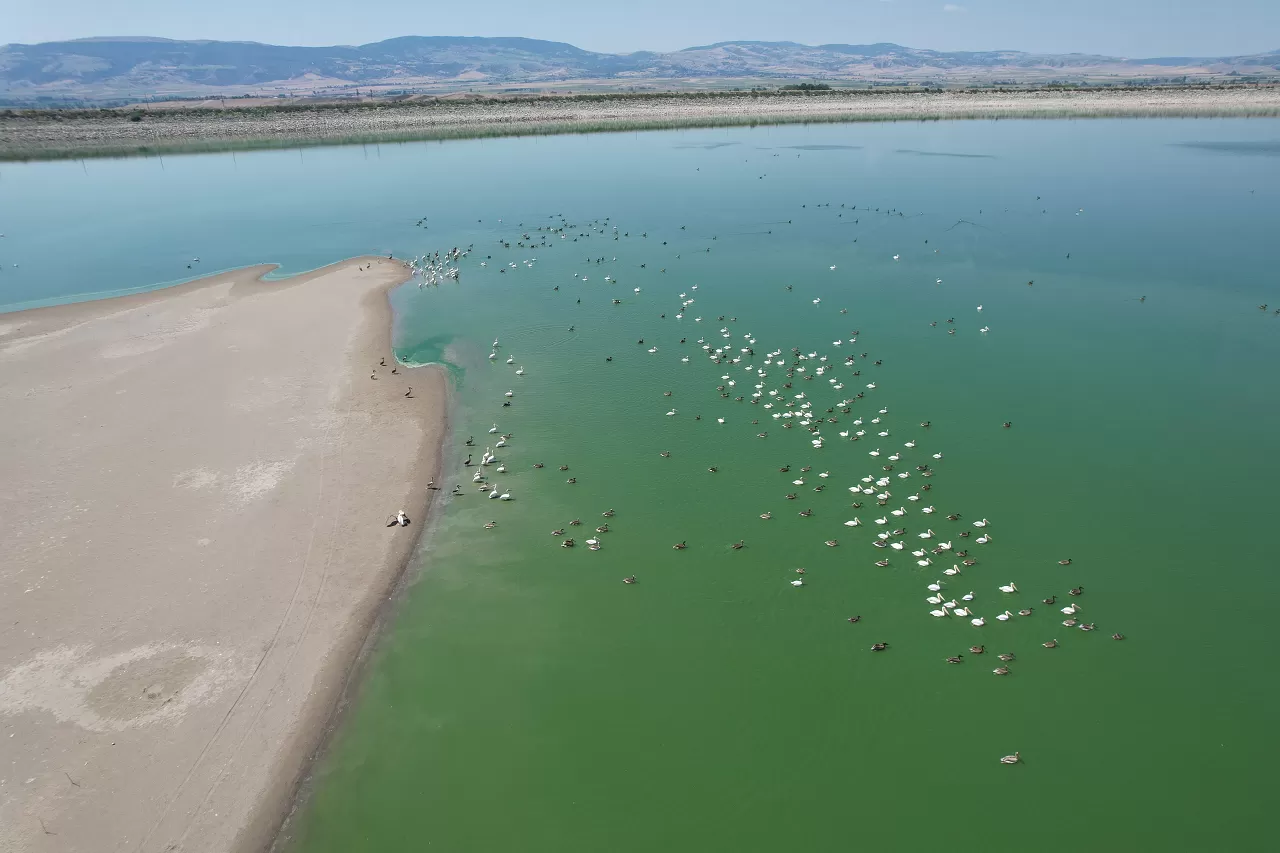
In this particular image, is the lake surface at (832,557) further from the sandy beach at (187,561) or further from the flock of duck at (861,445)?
the sandy beach at (187,561)

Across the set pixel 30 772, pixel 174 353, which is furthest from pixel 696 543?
pixel 174 353

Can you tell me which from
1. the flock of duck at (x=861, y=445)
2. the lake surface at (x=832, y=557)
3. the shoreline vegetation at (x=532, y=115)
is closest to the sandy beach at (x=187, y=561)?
the lake surface at (x=832, y=557)

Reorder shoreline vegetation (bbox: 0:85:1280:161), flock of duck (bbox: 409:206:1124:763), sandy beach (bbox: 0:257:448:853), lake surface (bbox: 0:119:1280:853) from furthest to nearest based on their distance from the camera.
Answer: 1. shoreline vegetation (bbox: 0:85:1280:161)
2. flock of duck (bbox: 409:206:1124:763)
3. sandy beach (bbox: 0:257:448:853)
4. lake surface (bbox: 0:119:1280:853)

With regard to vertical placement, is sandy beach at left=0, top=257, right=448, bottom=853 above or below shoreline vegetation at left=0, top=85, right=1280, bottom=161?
below

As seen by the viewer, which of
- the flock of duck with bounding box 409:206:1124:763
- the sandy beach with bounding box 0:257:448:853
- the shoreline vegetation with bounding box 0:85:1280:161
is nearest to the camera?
the sandy beach with bounding box 0:257:448:853

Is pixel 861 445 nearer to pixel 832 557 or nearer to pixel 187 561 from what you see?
pixel 832 557

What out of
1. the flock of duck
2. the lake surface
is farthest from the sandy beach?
the flock of duck

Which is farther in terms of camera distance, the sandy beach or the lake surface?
the sandy beach

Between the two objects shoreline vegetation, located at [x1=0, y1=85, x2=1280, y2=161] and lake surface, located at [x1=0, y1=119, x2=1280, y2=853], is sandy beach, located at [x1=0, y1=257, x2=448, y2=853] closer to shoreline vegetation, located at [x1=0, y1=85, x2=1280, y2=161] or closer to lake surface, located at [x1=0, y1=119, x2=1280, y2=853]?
lake surface, located at [x1=0, y1=119, x2=1280, y2=853]
